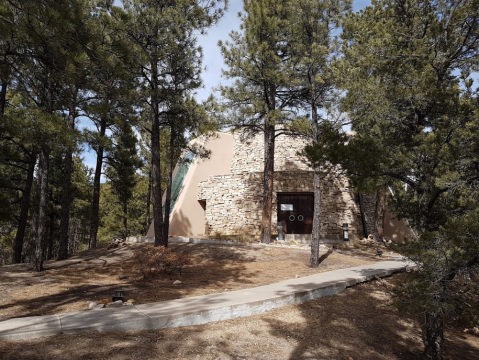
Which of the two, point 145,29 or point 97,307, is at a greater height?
point 145,29

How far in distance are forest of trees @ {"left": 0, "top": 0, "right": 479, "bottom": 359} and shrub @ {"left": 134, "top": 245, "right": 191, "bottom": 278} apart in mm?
1708

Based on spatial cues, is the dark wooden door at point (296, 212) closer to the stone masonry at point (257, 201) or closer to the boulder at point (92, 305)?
the stone masonry at point (257, 201)

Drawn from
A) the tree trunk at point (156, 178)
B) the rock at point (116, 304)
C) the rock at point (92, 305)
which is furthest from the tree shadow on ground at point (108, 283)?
the tree trunk at point (156, 178)

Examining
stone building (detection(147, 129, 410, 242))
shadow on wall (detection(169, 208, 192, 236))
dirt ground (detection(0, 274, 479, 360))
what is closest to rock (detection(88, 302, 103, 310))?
dirt ground (detection(0, 274, 479, 360))

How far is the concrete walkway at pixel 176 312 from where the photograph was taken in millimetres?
3951

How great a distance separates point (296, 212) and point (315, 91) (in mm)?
7672

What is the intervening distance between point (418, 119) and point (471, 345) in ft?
14.4

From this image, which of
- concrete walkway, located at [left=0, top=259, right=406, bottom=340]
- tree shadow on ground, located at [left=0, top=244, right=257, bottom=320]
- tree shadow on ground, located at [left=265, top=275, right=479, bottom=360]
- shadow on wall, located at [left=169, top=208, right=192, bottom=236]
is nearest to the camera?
concrete walkway, located at [left=0, top=259, right=406, bottom=340]

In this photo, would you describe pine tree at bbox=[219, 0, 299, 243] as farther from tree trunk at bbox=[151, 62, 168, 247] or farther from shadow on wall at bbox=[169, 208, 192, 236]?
shadow on wall at bbox=[169, 208, 192, 236]

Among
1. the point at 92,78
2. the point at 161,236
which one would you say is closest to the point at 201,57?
the point at 92,78

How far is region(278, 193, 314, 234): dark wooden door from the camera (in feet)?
53.9

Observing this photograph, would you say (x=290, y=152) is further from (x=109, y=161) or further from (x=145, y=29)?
(x=145, y=29)

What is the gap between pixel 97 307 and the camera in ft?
16.3

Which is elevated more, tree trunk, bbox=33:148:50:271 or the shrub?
tree trunk, bbox=33:148:50:271
